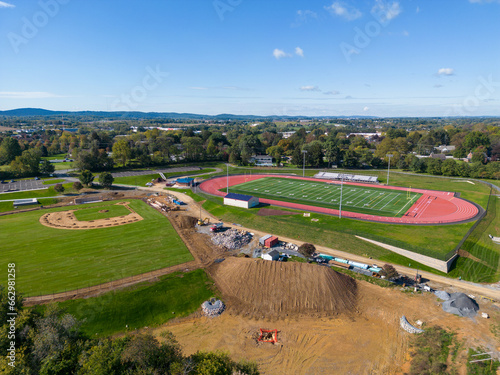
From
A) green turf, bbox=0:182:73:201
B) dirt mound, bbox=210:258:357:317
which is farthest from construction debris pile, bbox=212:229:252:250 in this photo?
green turf, bbox=0:182:73:201

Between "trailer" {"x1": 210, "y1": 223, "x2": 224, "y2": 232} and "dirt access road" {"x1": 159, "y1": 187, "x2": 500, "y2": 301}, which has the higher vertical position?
"trailer" {"x1": 210, "y1": 223, "x2": 224, "y2": 232}

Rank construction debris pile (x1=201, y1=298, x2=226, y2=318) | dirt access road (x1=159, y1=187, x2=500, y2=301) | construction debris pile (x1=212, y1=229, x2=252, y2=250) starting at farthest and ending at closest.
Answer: construction debris pile (x1=212, y1=229, x2=252, y2=250) < dirt access road (x1=159, y1=187, x2=500, y2=301) < construction debris pile (x1=201, y1=298, x2=226, y2=318)

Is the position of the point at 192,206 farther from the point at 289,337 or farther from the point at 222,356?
the point at 222,356

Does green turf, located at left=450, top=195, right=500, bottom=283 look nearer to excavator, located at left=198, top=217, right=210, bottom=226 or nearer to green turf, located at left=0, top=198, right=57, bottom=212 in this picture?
excavator, located at left=198, top=217, right=210, bottom=226

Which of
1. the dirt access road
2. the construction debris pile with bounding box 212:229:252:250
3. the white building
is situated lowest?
the dirt access road

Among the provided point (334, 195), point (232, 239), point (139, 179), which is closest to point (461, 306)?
point (232, 239)
